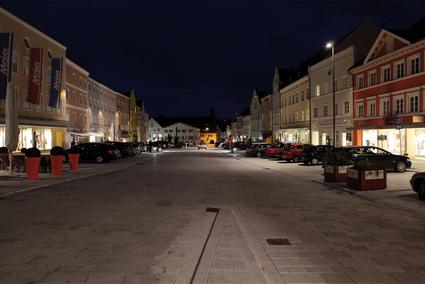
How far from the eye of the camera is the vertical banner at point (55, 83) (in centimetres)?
3778

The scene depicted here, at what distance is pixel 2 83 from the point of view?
23812 millimetres

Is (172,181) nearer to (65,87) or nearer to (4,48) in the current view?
(4,48)

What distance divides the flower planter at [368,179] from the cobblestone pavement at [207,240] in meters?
1.75

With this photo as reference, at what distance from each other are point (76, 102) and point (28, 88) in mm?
21795

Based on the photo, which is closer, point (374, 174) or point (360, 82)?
point (374, 174)

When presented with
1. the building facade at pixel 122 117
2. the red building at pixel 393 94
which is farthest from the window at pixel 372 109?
the building facade at pixel 122 117

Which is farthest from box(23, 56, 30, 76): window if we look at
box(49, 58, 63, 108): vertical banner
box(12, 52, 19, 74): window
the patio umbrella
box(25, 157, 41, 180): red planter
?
box(25, 157, 41, 180): red planter

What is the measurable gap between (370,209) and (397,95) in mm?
24882

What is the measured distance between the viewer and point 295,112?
203 feet

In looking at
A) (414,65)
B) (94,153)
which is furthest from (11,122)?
(414,65)

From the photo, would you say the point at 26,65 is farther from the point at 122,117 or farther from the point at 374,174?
the point at 122,117

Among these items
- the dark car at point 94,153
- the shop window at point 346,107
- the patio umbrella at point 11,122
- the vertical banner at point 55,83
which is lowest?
the dark car at point 94,153

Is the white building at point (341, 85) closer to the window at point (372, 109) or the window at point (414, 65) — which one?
the window at point (372, 109)

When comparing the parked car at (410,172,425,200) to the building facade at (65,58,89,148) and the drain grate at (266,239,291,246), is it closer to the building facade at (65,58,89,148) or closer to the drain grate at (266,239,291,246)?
the drain grate at (266,239,291,246)
